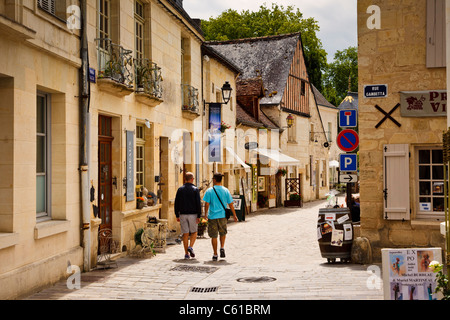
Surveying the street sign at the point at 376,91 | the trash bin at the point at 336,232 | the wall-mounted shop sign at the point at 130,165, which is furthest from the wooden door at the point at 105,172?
the street sign at the point at 376,91

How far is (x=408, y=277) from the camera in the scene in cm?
526

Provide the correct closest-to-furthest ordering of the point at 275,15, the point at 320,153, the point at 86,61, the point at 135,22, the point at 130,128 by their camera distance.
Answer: the point at 86,61
the point at 130,128
the point at 135,22
the point at 320,153
the point at 275,15

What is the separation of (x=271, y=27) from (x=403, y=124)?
31744mm

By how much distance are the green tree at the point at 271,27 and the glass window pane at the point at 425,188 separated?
30034 mm

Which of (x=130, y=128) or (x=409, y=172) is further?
(x=130, y=128)

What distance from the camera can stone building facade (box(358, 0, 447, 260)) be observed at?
943cm

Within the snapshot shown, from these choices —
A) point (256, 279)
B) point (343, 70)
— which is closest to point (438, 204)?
point (256, 279)

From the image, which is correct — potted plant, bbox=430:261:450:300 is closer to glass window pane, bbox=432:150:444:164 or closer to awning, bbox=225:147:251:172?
glass window pane, bbox=432:150:444:164

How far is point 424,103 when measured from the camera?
947 centimetres

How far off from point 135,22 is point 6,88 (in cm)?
580

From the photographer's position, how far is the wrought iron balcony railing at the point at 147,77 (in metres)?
11.8

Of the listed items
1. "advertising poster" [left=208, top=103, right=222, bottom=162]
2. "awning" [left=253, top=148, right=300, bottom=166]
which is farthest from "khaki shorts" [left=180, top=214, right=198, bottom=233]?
"awning" [left=253, top=148, right=300, bottom=166]
